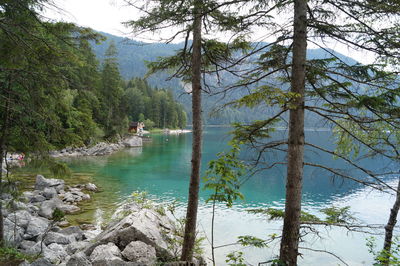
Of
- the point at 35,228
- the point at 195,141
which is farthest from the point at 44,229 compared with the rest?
the point at 195,141

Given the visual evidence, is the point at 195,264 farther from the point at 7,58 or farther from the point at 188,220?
the point at 7,58

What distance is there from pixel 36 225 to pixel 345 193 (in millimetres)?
21139

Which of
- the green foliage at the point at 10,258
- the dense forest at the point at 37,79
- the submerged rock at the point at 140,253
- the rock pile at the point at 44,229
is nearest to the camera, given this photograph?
the green foliage at the point at 10,258

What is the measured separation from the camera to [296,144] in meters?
4.61

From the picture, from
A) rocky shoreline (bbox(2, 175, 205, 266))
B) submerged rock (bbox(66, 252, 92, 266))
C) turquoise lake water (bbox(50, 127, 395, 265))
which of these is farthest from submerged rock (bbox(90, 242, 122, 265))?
turquoise lake water (bbox(50, 127, 395, 265))

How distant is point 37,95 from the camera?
622 centimetres

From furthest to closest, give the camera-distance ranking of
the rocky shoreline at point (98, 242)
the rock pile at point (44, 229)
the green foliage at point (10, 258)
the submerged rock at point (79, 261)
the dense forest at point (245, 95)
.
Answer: the rock pile at point (44, 229) → the rocky shoreline at point (98, 242) → the submerged rock at point (79, 261) → the green foliage at point (10, 258) → the dense forest at point (245, 95)

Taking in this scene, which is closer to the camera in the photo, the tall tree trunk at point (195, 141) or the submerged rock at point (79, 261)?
the submerged rock at point (79, 261)

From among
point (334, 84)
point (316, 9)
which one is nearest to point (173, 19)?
point (316, 9)

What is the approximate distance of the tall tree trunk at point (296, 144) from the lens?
4547 millimetres

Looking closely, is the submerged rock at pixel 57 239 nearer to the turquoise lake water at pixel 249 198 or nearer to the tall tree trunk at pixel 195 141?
the turquoise lake water at pixel 249 198

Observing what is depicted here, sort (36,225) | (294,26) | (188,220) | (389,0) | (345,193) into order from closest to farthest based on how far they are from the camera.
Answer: (389,0) → (294,26) → (188,220) → (36,225) → (345,193)

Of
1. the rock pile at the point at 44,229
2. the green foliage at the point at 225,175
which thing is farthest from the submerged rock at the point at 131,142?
the green foliage at the point at 225,175

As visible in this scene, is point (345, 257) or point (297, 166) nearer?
point (297, 166)
